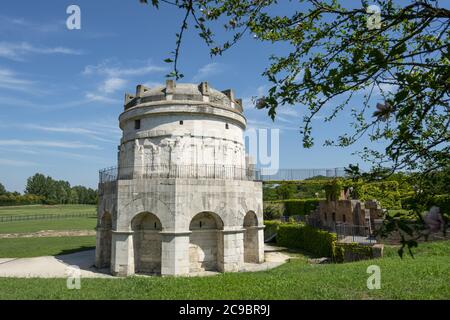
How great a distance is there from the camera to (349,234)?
24.7 meters

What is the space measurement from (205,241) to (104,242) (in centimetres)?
664

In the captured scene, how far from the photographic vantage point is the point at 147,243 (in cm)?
1897

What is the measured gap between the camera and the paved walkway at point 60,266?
18.4 meters

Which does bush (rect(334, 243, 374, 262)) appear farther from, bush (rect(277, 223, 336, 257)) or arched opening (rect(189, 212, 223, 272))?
arched opening (rect(189, 212, 223, 272))

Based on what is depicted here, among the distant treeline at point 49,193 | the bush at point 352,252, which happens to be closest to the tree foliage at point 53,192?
the distant treeline at point 49,193

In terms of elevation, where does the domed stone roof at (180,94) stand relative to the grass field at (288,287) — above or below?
above

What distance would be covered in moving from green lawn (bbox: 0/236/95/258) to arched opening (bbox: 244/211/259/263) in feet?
46.2

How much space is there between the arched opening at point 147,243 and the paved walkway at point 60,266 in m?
1.78

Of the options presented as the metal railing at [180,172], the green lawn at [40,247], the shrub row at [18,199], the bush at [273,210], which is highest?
the metal railing at [180,172]

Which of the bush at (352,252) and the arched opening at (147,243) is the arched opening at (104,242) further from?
the bush at (352,252)

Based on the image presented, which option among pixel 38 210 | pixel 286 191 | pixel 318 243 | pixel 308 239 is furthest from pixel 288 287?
pixel 38 210

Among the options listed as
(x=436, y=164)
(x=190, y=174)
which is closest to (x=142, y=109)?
(x=190, y=174)

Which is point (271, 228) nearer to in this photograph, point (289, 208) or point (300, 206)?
point (300, 206)
